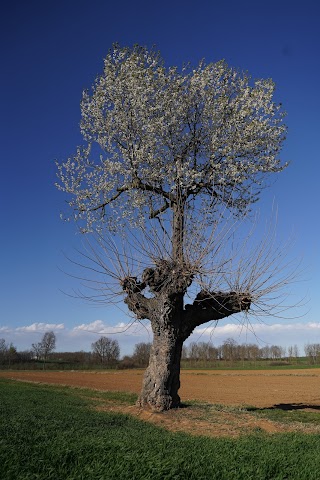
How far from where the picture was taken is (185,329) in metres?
20.6

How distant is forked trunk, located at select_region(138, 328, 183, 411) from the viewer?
1938 cm

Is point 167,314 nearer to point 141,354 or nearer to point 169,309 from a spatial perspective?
point 169,309

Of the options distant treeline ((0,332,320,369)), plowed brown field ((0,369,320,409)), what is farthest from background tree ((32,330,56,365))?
plowed brown field ((0,369,320,409))

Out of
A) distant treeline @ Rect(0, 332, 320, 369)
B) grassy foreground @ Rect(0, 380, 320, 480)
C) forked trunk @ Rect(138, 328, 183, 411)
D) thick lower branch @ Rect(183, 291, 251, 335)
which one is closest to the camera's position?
grassy foreground @ Rect(0, 380, 320, 480)

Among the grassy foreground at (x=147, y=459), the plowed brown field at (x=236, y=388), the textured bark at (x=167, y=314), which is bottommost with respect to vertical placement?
the plowed brown field at (x=236, y=388)

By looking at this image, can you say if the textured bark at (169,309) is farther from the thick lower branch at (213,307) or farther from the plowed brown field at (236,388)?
the plowed brown field at (236,388)

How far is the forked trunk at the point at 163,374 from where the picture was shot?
1938 centimetres

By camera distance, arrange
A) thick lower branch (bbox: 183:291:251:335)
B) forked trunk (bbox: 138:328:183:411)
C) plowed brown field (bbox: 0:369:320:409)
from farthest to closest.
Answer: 1. plowed brown field (bbox: 0:369:320:409)
2. thick lower branch (bbox: 183:291:251:335)
3. forked trunk (bbox: 138:328:183:411)

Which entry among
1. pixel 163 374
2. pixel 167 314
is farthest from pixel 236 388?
pixel 167 314

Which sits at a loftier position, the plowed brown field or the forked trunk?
the forked trunk

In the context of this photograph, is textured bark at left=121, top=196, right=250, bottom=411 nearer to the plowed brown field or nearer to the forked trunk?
the forked trunk

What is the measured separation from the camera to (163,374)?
19578 mm

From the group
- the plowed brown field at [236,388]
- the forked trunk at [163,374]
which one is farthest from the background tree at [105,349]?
the forked trunk at [163,374]

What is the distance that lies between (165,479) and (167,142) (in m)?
17.1
